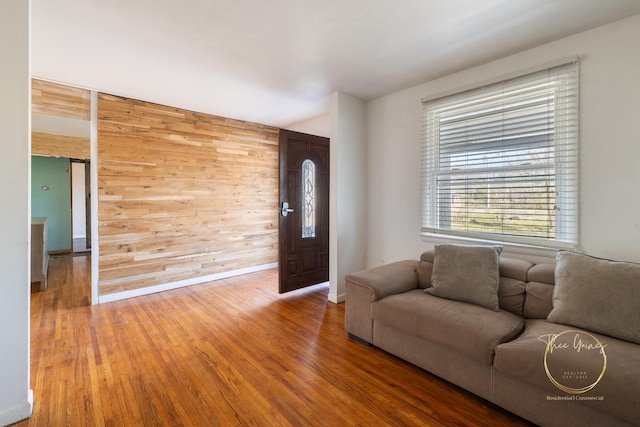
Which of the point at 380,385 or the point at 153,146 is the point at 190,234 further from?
the point at 380,385

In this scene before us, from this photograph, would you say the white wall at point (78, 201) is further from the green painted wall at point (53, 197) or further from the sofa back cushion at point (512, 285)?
the sofa back cushion at point (512, 285)

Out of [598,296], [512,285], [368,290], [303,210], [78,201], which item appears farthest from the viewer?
[78,201]

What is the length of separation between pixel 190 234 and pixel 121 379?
2.45 metres

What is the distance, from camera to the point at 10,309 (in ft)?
5.35

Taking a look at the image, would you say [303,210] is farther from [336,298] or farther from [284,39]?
[284,39]

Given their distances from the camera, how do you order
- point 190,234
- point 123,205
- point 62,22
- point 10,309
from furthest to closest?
point 190,234
point 123,205
point 62,22
point 10,309

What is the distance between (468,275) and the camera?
227cm

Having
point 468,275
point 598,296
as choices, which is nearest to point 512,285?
point 468,275

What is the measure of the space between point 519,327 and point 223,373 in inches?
82.5

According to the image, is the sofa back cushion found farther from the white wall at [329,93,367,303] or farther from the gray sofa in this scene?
the white wall at [329,93,367,303]

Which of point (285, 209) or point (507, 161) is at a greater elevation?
point (507, 161)

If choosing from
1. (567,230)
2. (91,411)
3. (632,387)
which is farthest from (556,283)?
(91,411)

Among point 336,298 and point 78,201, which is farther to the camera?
point 78,201

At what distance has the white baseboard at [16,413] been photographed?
160cm
